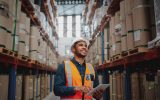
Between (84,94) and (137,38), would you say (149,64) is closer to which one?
(137,38)

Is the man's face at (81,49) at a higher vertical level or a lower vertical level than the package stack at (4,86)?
higher

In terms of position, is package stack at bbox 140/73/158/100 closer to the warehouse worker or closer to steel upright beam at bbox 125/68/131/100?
steel upright beam at bbox 125/68/131/100

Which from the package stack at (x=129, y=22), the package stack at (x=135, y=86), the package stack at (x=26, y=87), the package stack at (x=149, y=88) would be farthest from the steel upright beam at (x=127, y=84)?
the package stack at (x=26, y=87)

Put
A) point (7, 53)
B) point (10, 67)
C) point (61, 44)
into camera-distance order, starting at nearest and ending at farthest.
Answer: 1. point (7, 53)
2. point (10, 67)
3. point (61, 44)

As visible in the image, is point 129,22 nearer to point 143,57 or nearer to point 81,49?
point 143,57

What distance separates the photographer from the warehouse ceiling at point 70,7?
20781mm

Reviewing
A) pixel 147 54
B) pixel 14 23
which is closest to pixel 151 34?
pixel 147 54

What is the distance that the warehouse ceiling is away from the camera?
2078 centimetres

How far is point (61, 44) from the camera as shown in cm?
2038

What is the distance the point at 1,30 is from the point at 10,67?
3.33ft

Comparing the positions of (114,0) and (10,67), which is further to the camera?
(114,0)

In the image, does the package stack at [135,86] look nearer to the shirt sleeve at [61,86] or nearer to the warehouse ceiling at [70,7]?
the shirt sleeve at [61,86]

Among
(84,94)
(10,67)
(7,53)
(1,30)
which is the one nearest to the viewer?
(84,94)

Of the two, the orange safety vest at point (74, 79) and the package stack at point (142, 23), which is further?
the package stack at point (142, 23)
